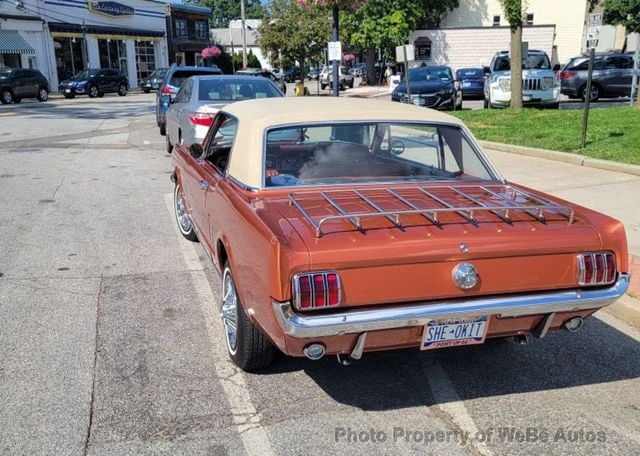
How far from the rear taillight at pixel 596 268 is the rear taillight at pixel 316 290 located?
132 cm

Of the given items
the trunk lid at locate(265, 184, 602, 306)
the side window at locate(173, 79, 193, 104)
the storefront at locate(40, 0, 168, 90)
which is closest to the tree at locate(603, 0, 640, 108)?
the storefront at locate(40, 0, 168, 90)

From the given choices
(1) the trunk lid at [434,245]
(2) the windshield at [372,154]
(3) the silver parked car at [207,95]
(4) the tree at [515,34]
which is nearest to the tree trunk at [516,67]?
(4) the tree at [515,34]

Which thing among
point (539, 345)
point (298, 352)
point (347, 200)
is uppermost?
point (347, 200)

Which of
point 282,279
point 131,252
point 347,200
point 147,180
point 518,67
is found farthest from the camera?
point 518,67

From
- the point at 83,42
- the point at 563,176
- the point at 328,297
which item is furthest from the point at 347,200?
the point at 83,42

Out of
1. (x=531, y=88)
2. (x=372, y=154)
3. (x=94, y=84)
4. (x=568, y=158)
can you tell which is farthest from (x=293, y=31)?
(x=372, y=154)

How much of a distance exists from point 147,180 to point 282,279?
805cm

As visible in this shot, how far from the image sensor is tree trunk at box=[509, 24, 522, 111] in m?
17.0

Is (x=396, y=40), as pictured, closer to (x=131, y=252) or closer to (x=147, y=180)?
(x=147, y=180)

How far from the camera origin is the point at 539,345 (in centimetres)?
433

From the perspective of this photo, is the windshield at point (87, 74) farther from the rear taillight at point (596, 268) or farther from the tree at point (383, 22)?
the rear taillight at point (596, 268)

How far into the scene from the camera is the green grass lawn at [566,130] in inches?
429

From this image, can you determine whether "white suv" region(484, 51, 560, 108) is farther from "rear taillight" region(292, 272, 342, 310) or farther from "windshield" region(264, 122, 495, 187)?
"rear taillight" region(292, 272, 342, 310)

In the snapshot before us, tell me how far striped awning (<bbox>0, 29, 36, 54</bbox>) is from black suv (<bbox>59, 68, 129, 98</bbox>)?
4.81 meters
